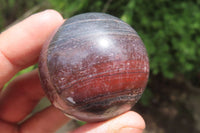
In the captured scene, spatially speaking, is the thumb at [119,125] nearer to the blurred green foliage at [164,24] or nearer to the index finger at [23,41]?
the index finger at [23,41]

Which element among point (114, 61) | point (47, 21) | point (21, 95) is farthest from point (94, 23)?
point (21, 95)

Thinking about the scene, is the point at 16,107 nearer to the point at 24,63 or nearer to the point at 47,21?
the point at 24,63

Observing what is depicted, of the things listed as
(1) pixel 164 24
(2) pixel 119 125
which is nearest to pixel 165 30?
(1) pixel 164 24

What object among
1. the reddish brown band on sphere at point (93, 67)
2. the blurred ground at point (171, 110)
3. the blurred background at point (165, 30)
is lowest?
the blurred ground at point (171, 110)

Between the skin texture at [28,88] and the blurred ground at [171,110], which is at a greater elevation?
the skin texture at [28,88]

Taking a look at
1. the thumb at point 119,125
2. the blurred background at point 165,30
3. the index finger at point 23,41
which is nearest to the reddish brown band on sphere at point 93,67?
the thumb at point 119,125

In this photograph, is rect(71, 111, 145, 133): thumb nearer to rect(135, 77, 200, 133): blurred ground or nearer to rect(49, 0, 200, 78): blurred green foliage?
rect(49, 0, 200, 78): blurred green foliage

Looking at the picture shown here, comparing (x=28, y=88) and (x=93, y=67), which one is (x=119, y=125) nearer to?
(x=93, y=67)
